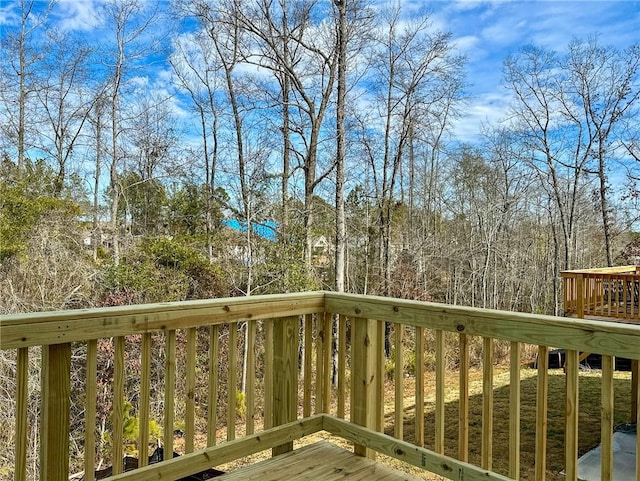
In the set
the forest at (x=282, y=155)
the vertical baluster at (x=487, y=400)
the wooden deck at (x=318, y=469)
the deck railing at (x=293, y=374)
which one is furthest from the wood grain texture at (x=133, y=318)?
the forest at (x=282, y=155)

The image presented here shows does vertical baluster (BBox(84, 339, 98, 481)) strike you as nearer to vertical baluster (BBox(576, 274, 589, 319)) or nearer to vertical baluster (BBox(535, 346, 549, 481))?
vertical baluster (BBox(535, 346, 549, 481))

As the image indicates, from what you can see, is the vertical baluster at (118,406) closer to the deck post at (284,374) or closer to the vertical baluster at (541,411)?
the deck post at (284,374)

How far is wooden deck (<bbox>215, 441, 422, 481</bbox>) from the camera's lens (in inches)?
83.0

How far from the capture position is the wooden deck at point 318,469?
2109mm

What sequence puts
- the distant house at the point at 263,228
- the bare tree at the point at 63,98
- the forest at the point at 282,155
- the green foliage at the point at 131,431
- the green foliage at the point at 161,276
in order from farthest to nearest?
the distant house at the point at 263,228
the bare tree at the point at 63,98
the forest at the point at 282,155
the green foliage at the point at 161,276
the green foliage at the point at 131,431

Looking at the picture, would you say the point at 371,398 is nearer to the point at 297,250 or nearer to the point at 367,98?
the point at 297,250

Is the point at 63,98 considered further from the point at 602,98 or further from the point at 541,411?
the point at 602,98

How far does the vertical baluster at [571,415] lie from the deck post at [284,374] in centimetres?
128

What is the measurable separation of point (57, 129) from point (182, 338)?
4.52 metres

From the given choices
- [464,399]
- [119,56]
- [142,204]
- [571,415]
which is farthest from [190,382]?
[119,56]

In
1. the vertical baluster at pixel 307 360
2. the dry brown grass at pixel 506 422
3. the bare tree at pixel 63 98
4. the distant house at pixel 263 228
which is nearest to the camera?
the vertical baluster at pixel 307 360

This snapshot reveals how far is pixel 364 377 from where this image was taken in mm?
2348

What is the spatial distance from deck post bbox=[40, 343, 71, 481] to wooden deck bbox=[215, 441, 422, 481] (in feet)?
2.18

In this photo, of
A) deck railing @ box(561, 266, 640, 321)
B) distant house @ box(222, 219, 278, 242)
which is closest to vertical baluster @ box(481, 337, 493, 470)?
deck railing @ box(561, 266, 640, 321)
